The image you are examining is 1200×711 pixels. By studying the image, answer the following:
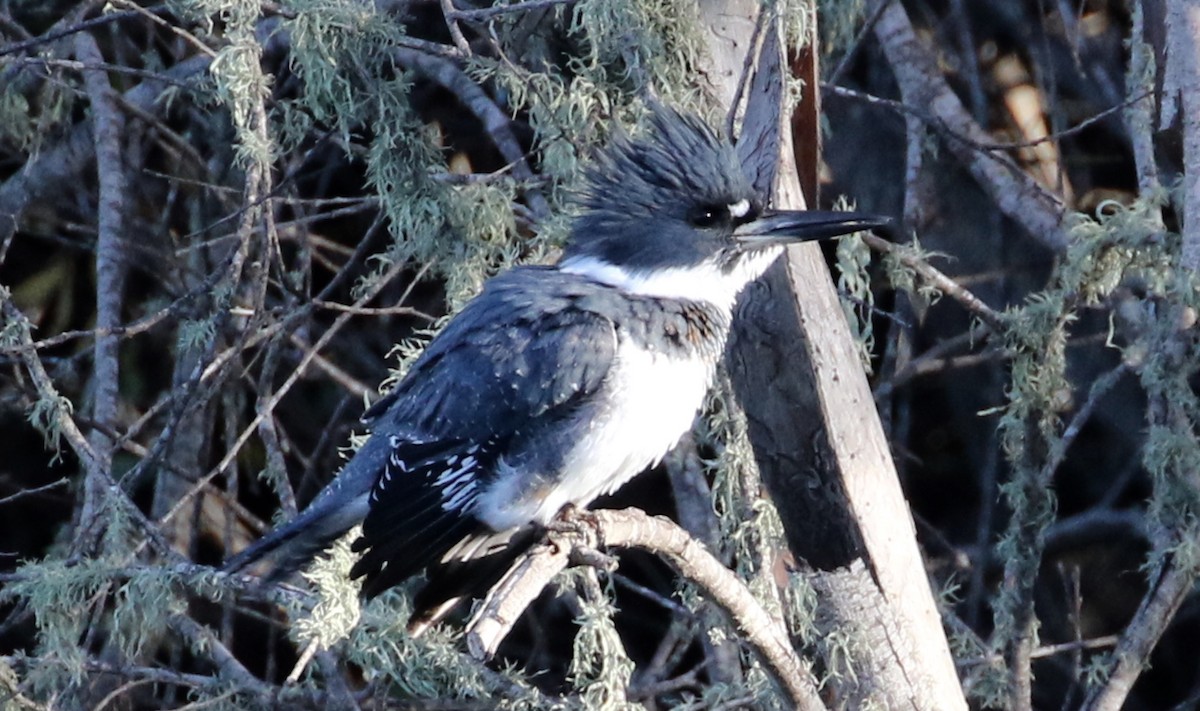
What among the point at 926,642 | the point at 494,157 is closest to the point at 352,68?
the point at 494,157

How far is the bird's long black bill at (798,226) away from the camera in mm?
1987

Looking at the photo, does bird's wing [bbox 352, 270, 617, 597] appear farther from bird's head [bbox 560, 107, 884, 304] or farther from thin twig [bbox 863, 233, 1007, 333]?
thin twig [bbox 863, 233, 1007, 333]

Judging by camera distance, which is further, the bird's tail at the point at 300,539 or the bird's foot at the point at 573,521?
the bird's tail at the point at 300,539

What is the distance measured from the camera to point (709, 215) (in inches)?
82.7

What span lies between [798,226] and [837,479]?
34cm

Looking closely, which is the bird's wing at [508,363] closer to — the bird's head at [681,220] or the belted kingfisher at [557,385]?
the belted kingfisher at [557,385]

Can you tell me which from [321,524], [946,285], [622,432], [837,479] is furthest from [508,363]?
[946,285]

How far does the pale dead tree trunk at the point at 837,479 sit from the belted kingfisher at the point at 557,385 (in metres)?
0.07

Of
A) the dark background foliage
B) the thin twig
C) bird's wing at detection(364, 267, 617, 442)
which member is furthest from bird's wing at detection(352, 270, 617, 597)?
the thin twig

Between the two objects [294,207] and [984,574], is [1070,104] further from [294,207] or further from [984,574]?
[294,207]

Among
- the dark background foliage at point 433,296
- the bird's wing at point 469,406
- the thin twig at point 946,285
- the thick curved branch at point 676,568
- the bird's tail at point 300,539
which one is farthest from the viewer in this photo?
the dark background foliage at point 433,296

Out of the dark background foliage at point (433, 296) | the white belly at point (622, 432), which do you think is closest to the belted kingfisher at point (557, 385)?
the white belly at point (622, 432)

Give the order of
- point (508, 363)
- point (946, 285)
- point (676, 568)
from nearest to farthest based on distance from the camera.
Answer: point (676, 568), point (508, 363), point (946, 285)

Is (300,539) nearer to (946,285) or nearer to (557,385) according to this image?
(557,385)
